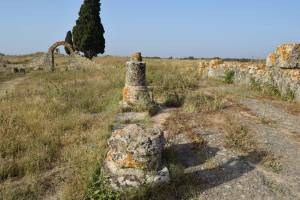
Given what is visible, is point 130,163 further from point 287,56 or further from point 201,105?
point 287,56

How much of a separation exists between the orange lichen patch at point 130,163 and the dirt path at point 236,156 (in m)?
0.55

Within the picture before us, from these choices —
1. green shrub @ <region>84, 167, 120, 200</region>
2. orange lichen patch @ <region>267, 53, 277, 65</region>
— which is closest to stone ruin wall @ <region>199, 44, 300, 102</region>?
orange lichen patch @ <region>267, 53, 277, 65</region>

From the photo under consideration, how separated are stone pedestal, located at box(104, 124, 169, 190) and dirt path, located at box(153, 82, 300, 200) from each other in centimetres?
37

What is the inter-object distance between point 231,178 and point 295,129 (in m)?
2.84

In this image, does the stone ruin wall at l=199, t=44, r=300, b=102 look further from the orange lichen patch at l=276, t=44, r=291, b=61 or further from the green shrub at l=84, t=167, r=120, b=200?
the green shrub at l=84, t=167, r=120, b=200

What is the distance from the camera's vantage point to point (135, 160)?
4430 millimetres

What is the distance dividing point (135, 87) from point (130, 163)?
4684 millimetres

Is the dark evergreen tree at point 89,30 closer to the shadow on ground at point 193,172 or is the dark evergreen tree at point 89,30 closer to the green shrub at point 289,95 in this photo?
the green shrub at point 289,95

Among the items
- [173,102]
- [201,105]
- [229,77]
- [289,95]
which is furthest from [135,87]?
[229,77]

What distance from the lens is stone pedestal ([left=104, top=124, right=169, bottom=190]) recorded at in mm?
4301

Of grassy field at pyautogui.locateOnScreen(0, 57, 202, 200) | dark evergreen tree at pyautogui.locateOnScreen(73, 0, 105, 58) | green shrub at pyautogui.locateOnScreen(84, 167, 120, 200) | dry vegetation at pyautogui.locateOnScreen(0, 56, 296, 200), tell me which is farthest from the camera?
dark evergreen tree at pyautogui.locateOnScreen(73, 0, 105, 58)

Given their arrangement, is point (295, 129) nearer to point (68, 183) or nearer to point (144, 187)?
point (144, 187)

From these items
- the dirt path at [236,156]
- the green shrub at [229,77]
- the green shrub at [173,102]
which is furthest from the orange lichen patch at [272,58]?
the green shrub at [173,102]

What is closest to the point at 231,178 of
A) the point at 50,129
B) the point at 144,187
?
the point at 144,187
